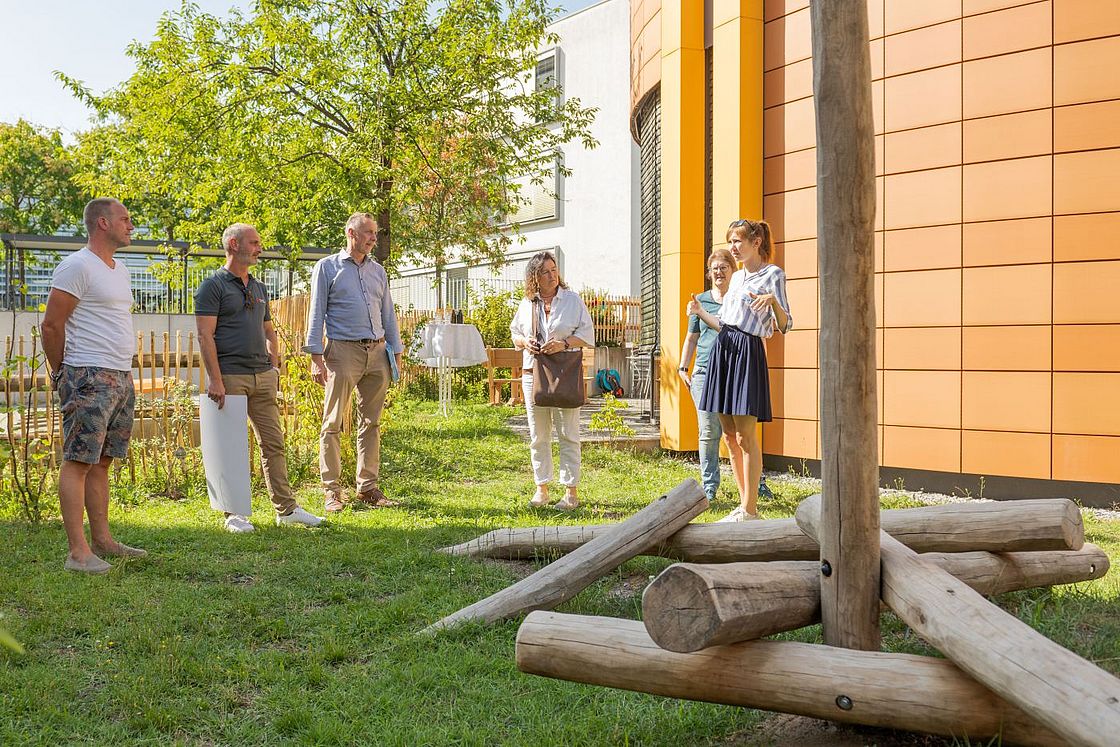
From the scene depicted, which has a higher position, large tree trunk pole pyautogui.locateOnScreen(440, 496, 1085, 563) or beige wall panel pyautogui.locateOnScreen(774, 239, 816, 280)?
beige wall panel pyautogui.locateOnScreen(774, 239, 816, 280)

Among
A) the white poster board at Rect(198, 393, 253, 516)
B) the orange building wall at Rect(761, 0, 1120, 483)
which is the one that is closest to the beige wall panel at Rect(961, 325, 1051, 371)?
the orange building wall at Rect(761, 0, 1120, 483)

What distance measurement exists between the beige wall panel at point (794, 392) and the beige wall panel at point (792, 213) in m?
1.26

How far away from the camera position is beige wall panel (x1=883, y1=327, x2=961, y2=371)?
7.46 metres

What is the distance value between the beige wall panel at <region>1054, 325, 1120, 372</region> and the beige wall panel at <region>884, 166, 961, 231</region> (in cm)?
126

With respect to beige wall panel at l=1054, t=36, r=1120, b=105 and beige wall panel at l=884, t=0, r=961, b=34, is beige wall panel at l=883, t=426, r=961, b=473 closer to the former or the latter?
beige wall panel at l=1054, t=36, r=1120, b=105

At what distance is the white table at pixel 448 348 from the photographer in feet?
44.0

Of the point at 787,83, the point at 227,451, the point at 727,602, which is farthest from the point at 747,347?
the point at 787,83

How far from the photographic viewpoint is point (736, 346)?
602 centimetres

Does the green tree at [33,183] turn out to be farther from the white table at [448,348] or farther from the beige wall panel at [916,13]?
the beige wall panel at [916,13]

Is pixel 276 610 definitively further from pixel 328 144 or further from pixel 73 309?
pixel 328 144

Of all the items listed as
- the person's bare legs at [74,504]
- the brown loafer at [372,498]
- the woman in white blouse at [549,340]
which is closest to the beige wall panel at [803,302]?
the woman in white blouse at [549,340]

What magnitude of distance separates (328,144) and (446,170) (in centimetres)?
162

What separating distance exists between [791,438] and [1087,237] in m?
2.96

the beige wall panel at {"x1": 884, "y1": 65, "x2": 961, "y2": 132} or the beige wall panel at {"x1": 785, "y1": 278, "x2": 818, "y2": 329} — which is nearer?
the beige wall panel at {"x1": 884, "y1": 65, "x2": 961, "y2": 132}
